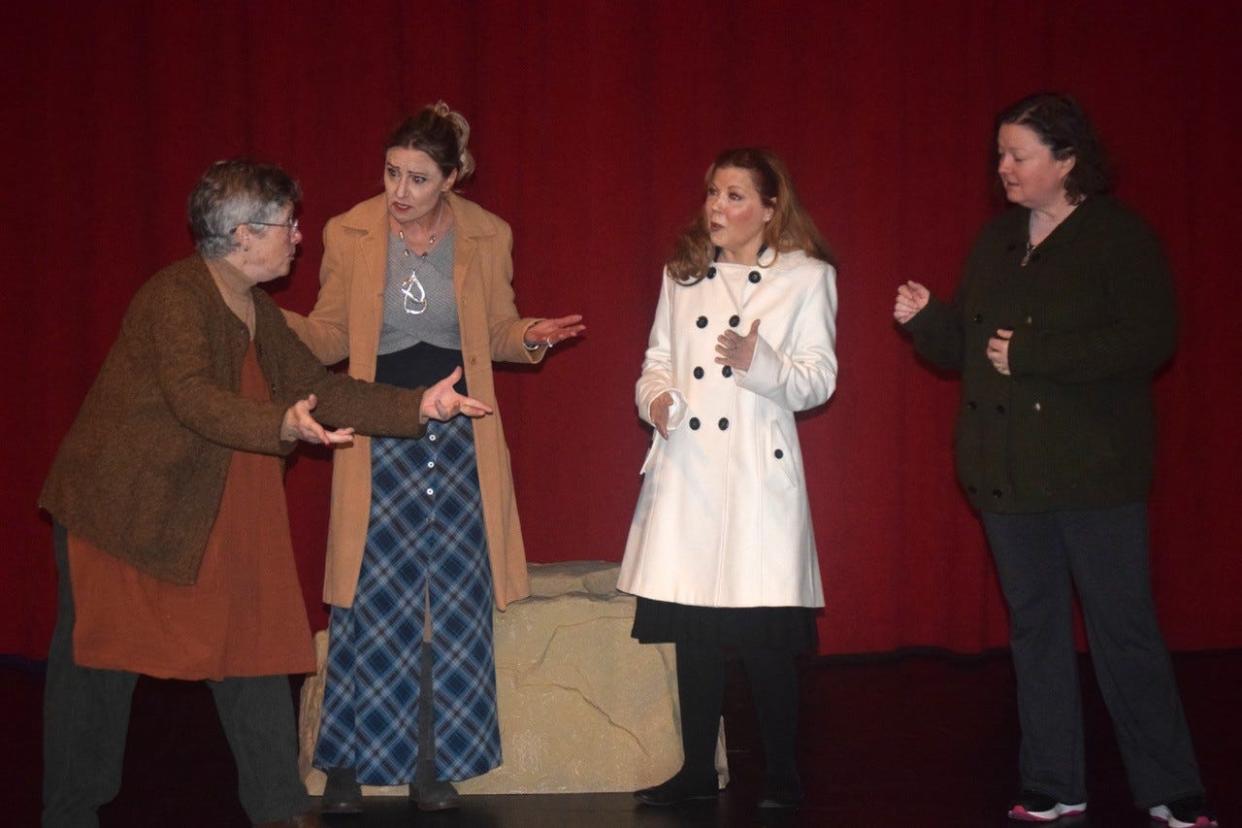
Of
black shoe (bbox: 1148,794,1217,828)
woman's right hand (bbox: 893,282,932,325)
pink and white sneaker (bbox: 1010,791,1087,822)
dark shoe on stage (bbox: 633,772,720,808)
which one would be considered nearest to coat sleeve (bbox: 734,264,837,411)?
woman's right hand (bbox: 893,282,932,325)

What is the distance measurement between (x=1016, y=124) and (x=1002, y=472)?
0.81m

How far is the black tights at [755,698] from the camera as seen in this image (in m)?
3.45

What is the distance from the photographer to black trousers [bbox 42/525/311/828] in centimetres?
286

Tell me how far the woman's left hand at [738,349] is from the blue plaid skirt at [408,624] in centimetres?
73

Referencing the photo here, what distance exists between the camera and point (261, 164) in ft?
9.92

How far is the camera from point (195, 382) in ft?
9.03

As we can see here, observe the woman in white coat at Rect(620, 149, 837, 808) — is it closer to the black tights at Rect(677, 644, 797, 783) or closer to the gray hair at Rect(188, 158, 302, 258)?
the black tights at Rect(677, 644, 797, 783)

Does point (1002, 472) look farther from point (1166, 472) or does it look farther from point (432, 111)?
point (1166, 472)

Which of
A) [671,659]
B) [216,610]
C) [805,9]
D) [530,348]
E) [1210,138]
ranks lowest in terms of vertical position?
[671,659]

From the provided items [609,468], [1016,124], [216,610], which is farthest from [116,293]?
[1016,124]

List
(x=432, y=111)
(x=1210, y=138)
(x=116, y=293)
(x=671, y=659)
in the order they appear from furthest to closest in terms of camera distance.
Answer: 1. (x=1210, y=138)
2. (x=116, y=293)
3. (x=671, y=659)
4. (x=432, y=111)

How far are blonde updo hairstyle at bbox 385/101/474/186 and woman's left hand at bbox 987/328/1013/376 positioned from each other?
1.39 meters

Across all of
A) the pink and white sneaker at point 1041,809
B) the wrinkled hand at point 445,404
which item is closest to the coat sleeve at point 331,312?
the wrinkled hand at point 445,404

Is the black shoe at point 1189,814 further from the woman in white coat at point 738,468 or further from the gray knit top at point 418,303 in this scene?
the gray knit top at point 418,303
